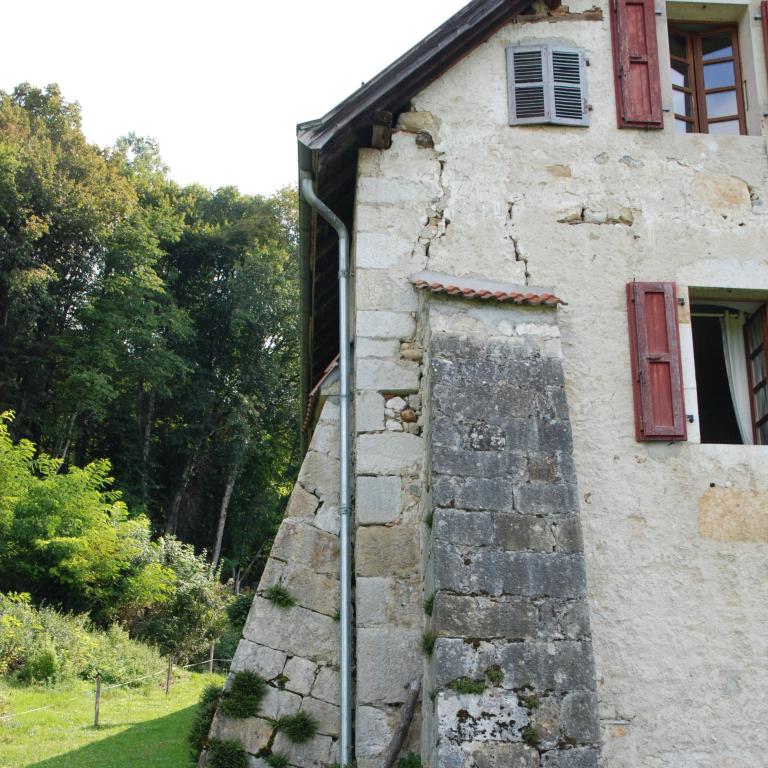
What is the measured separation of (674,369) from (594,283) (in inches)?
38.0

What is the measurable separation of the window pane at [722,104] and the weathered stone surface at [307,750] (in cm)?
651

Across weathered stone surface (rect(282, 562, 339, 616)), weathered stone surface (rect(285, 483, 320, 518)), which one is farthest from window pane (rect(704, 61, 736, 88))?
weathered stone surface (rect(282, 562, 339, 616))

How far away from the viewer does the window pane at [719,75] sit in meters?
8.57

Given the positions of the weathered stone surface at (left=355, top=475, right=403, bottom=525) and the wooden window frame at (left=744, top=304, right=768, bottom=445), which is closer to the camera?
the weathered stone surface at (left=355, top=475, right=403, bottom=525)

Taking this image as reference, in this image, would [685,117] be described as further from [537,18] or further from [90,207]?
[90,207]

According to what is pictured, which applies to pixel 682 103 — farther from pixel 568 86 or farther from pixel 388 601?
pixel 388 601

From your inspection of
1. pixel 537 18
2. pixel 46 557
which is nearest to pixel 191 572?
pixel 46 557

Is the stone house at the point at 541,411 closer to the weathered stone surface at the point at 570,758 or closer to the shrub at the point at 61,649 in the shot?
the weathered stone surface at the point at 570,758

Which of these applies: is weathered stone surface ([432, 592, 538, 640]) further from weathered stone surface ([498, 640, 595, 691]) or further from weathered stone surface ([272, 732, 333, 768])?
weathered stone surface ([272, 732, 333, 768])

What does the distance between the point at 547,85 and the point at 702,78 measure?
1746 millimetres

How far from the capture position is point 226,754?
6500 millimetres

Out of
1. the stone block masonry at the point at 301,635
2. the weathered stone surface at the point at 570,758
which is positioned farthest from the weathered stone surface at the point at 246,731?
the weathered stone surface at the point at 570,758

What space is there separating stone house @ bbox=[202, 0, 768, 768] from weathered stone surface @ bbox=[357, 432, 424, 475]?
0.02m

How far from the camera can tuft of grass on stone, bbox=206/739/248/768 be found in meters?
6.46
